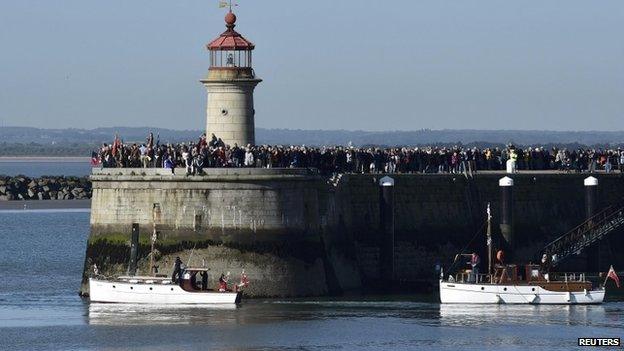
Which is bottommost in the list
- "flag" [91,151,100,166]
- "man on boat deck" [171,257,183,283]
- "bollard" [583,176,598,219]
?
"man on boat deck" [171,257,183,283]

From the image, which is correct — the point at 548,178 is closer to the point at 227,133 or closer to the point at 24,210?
the point at 227,133

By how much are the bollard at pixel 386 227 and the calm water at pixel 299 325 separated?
6.23ft

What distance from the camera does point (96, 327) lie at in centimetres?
5625

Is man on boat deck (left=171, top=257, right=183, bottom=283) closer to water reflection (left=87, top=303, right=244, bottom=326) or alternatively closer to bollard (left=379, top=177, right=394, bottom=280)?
water reflection (left=87, top=303, right=244, bottom=326)

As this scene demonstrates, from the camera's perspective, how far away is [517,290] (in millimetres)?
61625

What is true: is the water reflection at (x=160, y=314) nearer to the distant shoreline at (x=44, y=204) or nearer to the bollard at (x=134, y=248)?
the bollard at (x=134, y=248)

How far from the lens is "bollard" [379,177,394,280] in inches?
2576

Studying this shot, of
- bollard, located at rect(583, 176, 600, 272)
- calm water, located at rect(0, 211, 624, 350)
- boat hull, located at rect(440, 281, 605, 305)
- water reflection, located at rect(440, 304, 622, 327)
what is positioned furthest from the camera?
bollard, located at rect(583, 176, 600, 272)

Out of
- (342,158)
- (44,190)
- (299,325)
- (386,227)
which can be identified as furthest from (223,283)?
(44,190)

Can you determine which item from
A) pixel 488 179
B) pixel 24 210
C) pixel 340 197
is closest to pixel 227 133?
pixel 340 197

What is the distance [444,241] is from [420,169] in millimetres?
3331

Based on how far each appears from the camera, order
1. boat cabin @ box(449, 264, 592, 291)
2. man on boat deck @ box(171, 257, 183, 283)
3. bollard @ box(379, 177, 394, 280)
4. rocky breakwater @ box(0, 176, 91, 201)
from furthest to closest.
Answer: rocky breakwater @ box(0, 176, 91, 201), bollard @ box(379, 177, 394, 280), boat cabin @ box(449, 264, 592, 291), man on boat deck @ box(171, 257, 183, 283)

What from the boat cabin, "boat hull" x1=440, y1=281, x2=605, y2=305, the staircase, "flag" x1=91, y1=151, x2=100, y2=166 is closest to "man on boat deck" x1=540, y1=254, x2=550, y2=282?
the boat cabin

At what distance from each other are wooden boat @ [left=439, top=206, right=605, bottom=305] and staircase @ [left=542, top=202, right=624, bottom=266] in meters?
5.22
